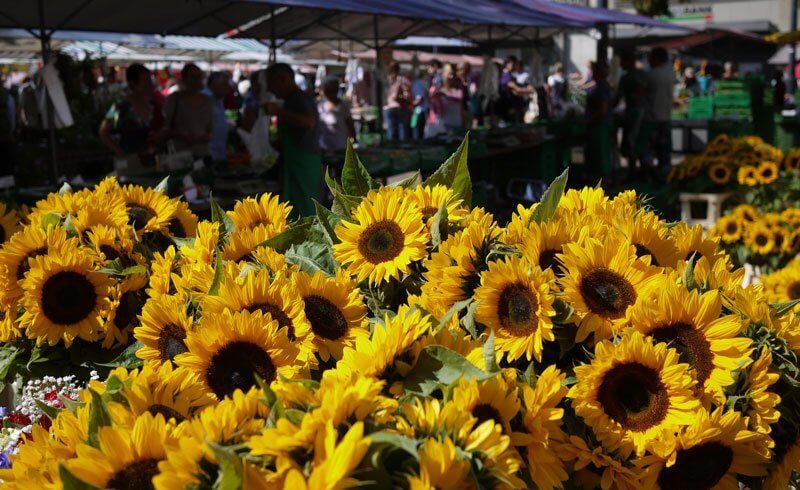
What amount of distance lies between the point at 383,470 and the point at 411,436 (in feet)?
0.26

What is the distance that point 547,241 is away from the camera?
4.77 feet

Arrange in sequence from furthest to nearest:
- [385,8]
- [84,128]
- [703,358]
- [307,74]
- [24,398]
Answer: [307,74] → [84,128] → [385,8] → [24,398] → [703,358]

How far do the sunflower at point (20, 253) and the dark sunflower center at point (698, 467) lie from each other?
47.8 inches

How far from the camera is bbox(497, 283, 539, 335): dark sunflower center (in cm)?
131

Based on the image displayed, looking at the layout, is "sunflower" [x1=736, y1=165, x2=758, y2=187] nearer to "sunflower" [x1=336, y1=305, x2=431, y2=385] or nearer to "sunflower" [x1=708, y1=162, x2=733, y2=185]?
"sunflower" [x1=708, y1=162, x2=733, y2=185]

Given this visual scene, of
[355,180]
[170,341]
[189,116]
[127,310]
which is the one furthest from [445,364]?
[189,116]

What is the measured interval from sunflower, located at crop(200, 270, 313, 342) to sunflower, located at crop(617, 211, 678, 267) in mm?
575

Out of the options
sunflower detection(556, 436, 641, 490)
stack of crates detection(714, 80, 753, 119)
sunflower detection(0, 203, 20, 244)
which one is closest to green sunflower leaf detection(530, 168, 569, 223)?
sunflower detection(556, 436, 641, 490)

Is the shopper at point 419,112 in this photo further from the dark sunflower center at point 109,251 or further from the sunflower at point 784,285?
the dark sunflower center at point 109,251

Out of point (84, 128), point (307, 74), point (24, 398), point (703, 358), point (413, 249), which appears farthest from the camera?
point (307, 74)

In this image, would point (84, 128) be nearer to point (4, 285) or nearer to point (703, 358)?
point (4, 285)

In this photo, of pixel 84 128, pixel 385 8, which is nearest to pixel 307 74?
pixel 84 128

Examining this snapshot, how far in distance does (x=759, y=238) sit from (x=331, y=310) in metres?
4.56

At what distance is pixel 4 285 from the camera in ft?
5.85
